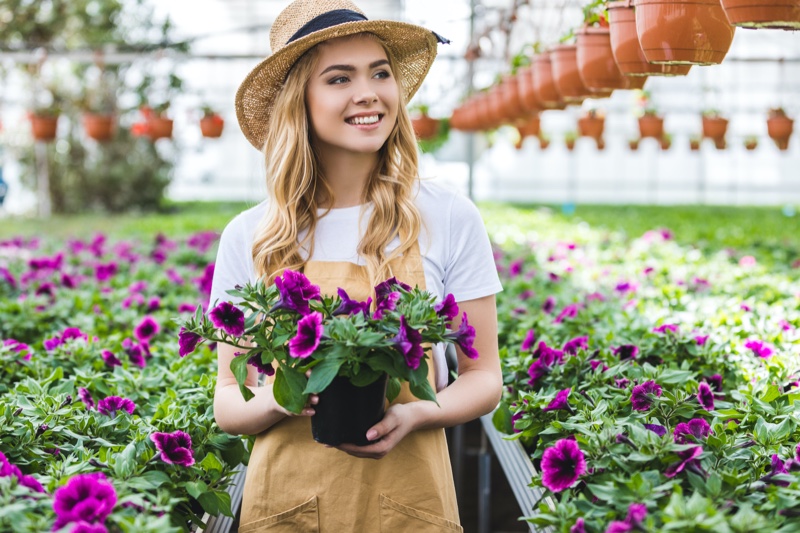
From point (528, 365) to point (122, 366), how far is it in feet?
3.54

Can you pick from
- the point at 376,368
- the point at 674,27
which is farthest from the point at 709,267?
the point at 376,368

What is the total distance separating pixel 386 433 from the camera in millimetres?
1450

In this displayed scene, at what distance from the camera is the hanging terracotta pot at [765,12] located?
4.92ft

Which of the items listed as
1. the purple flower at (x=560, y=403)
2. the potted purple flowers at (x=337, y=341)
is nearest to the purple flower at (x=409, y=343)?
the potted purple flowers at (x=337, y=341)

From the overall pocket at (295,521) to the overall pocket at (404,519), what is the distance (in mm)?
115

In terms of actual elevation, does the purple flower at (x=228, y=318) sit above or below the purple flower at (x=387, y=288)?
below

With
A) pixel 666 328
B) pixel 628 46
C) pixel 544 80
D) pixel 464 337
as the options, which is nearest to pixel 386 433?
pixel 464 337

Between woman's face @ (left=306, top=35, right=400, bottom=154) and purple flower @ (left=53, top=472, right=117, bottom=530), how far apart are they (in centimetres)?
71

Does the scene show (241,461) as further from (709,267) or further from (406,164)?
(709,267)

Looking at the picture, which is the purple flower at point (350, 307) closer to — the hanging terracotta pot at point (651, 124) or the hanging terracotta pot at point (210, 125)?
the hanging terracotta pot at point (651, 124)

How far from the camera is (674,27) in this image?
1896 millimetres

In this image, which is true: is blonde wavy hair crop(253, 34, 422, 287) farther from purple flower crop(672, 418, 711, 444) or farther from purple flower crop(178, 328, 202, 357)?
purple flower crop(672, 418, 711, 444)

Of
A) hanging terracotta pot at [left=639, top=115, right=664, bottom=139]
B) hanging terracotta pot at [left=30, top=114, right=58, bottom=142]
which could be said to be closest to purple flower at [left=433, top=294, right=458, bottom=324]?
hanging terracotta pot at [left=30, top=114, right=58, bottom=142]

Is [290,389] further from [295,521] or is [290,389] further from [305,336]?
[295,521]
